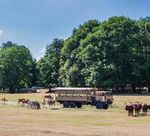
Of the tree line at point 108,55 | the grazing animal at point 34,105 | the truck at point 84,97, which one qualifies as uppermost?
the tree line at point 108,55

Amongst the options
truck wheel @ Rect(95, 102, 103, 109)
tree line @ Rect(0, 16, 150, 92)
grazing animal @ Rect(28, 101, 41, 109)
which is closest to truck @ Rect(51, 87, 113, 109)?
truck wheel @ Rect(95, 102, 103, 109)

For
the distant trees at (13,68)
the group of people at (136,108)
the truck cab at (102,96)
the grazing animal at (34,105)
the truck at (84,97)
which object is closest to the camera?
the group of people at (136,108)

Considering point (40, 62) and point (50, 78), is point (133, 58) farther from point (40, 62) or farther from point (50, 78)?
point (40, 62)

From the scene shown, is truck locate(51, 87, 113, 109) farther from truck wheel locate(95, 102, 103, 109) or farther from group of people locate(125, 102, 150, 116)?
group of people locate(125, 102, 150, 116)

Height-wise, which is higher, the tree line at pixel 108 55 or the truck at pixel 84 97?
the tree line at pixel 108 55

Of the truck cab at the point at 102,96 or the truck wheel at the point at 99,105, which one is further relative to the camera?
the truck cab at the point at 102,96

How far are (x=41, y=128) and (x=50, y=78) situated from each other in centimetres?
12652

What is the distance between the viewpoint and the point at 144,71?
11438 cm

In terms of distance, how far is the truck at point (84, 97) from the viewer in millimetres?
67919

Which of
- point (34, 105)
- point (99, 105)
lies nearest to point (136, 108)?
point (99, 105)

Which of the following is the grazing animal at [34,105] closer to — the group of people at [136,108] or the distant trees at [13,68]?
the group of people at [136,108]

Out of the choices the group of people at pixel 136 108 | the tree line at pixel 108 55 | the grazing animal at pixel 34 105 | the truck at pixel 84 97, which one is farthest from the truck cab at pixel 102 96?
the tree line at pixel 108 55

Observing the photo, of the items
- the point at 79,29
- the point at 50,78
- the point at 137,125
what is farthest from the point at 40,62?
the point at 137,125

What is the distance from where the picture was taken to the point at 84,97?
225ft
